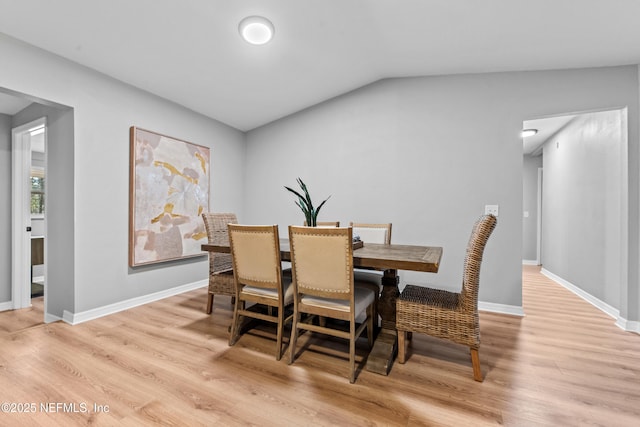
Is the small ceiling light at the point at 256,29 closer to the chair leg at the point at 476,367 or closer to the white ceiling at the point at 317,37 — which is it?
the white ceiling at the point at 317,37

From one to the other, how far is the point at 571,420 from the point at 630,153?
2.53 meters

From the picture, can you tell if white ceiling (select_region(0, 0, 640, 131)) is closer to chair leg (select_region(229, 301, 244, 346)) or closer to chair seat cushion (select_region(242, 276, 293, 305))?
chair seat cushion (select_region(242, 276, 293, 305))

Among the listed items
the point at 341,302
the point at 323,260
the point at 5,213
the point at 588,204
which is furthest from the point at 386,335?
the point at 5,213

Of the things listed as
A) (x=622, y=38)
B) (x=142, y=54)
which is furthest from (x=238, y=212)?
(x=622, y=38)

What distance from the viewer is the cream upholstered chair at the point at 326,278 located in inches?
69.6

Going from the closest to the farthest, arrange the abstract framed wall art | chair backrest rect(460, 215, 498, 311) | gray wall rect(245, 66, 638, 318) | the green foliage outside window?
chair backrest rect(460, 215, 498, 311) < gray wall rect(245, 66, 638, 318) < the abstract framed wall art < the green foliage outside window

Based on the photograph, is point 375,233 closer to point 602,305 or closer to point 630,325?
point 630,325

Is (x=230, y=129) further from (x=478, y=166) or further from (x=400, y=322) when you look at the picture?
(x=400, y=322)

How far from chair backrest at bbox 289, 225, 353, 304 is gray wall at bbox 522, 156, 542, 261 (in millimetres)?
6134

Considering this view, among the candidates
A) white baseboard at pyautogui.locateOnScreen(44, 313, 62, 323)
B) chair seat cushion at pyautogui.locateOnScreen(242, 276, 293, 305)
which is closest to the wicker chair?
chair seat cushion at pyautogui.locateOnScreen(242, 276, 293, 305)

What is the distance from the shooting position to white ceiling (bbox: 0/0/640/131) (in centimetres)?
212

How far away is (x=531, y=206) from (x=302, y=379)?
6577mm

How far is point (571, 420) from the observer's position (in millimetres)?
1462

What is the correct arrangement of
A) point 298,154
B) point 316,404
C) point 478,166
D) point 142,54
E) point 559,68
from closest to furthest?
point 316,404 → point 142,54 → point 559,68 → point 478,166 → point 298,154
